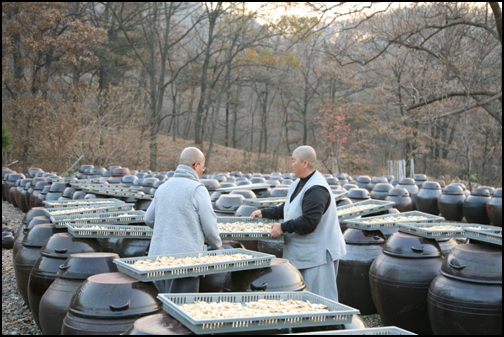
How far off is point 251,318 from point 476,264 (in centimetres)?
319

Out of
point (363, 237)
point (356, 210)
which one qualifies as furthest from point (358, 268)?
point (356, 210)

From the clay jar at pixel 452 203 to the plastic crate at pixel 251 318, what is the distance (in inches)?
550

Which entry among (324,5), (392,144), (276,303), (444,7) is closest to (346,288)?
(276,303)

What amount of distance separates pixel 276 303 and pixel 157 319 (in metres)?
0.79

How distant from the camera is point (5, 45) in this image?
104 ft

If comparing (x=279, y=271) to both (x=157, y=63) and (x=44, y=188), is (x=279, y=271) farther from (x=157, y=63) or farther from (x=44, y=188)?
(x=157, y=63)

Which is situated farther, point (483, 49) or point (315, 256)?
point (483, 49)

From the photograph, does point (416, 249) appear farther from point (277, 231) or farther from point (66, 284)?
point (66, 284)

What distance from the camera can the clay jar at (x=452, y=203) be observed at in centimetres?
1636

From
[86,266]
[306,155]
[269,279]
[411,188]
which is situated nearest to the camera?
[269,279]

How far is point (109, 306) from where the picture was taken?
152 inches

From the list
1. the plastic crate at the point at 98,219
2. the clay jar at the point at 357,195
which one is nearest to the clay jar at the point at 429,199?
the clay jar at the point at 357,195

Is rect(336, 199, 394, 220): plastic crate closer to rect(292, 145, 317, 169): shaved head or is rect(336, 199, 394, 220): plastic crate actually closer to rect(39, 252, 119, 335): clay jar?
rect(292, 145, 317, 169): shaved head

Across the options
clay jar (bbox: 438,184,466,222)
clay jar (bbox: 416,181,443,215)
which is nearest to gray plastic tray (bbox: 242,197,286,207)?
clay jar (bbox: 438,184,466,222)
